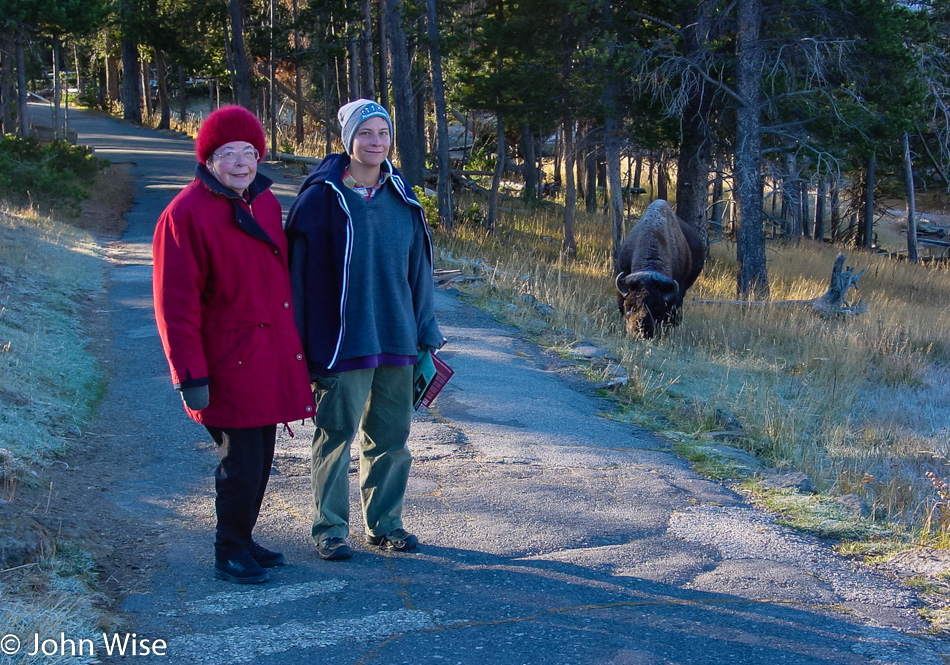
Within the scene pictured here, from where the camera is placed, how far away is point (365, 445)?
451 centimetres

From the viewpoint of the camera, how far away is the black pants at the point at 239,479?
3981mm

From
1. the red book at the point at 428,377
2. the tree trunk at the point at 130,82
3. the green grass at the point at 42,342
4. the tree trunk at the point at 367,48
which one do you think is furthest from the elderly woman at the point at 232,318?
the tree trunk at the point at 130,82

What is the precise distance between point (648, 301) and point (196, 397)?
974 cm

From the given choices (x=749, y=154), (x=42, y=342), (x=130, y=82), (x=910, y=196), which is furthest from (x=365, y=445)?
(x=130, y=82)

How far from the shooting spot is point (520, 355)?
9398 mm

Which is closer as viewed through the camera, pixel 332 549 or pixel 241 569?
pixel 241 569

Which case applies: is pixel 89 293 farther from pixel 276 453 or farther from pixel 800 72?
pixel 800 72

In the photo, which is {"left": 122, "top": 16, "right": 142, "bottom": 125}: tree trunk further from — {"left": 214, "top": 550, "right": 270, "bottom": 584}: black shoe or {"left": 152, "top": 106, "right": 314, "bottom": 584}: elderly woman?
{"left": 214, "top": 550, "right": 270, "bottom": 584}: black shoe

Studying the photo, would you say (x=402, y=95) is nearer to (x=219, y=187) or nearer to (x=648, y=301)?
(x=648, y=301)

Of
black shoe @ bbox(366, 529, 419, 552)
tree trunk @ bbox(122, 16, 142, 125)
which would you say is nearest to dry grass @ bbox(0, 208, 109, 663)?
black shoe @ bbox(366, 529, 419, 552)

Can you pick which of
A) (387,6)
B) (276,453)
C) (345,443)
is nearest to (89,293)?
(276,453)

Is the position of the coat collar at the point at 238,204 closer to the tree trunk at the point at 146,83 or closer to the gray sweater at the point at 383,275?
the gray sweater at the point at 383,275

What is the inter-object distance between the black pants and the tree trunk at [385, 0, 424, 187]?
1694 cm

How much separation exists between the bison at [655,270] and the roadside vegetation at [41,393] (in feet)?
23.3
